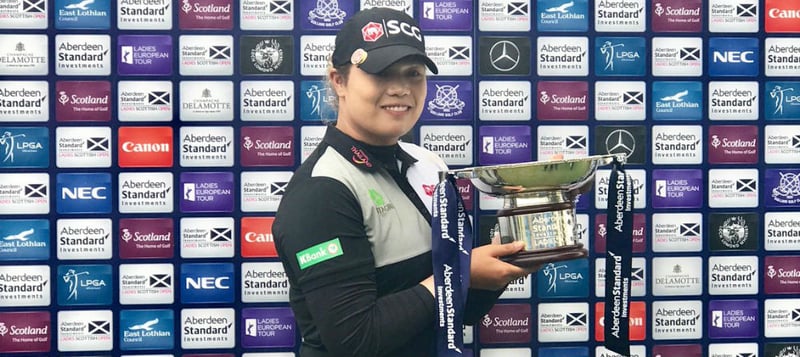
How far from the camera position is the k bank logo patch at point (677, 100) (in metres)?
2.65

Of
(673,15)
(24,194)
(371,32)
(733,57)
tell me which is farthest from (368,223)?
(733,57)

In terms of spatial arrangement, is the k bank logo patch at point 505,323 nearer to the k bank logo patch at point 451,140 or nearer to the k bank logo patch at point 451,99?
the k bank logo patch at point 451,140

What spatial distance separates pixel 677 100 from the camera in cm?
265

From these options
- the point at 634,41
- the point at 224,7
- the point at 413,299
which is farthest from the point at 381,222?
the point at 634,41

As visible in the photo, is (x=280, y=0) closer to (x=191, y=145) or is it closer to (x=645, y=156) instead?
(x=191, y=145)

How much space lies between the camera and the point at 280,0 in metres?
2.55

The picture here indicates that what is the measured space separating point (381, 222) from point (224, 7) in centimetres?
127

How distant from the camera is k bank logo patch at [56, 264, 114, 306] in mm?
2545

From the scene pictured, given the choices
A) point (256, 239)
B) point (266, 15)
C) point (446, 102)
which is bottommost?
point (256, 239)

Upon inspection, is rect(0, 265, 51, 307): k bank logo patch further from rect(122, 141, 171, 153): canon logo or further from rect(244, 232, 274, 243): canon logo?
rect(244, 232, 274, 243): canon logo

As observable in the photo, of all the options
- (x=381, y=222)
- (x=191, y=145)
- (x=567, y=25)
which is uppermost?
(x=567, y=25)

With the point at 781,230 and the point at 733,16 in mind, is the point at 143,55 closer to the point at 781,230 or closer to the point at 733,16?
the point at 733,16

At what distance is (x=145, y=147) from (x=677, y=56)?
76.5 inches

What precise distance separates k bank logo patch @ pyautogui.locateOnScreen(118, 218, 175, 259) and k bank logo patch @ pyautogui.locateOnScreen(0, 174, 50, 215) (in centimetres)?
29
